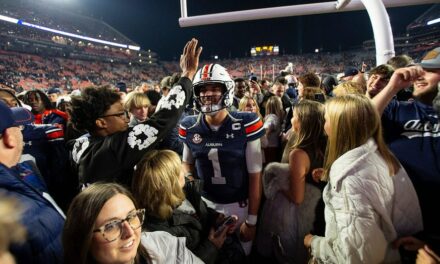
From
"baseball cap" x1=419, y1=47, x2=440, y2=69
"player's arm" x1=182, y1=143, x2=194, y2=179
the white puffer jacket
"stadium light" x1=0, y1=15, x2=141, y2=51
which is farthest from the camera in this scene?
"stadium light" x1=0, y1=15, x2=141, y2=51

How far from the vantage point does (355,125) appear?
65.7 inches

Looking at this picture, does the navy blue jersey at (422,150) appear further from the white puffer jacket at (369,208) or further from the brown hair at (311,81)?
the brown hair at (311,81)

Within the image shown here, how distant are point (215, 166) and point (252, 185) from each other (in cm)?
35

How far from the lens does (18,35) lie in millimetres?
33000

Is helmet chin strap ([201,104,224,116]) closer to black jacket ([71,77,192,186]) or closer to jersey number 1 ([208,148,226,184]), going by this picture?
jersey number 1 ([208,148,226,184])

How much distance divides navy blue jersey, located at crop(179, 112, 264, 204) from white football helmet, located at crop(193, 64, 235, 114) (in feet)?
0.43

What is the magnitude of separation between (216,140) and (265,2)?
45.8 metres

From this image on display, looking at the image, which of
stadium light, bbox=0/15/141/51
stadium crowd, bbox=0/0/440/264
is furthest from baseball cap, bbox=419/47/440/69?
stadium light, bbox=0/15/141/51

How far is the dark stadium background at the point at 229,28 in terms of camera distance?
45.0m

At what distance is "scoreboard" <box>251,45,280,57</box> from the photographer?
49625mm

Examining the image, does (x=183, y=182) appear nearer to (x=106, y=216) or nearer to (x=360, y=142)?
(x=106, y=216)

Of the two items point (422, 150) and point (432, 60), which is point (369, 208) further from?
point (432, 60)

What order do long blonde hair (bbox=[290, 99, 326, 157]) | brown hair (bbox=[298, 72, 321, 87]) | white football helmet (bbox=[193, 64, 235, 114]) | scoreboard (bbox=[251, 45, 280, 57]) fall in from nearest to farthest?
long blonde hair (bbox=[290, 99, 326, 157])
white football helmet (bbox=[193, 64, 235, 114])
brown hair (bbox=[298, 72, 321, 87])
scoreboard (bbox=[251, 45, 280, 57])

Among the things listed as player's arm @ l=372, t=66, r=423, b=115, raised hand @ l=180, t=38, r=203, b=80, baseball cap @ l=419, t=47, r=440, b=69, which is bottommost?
player's arm @ l=372, t=66, r=423, b=115
